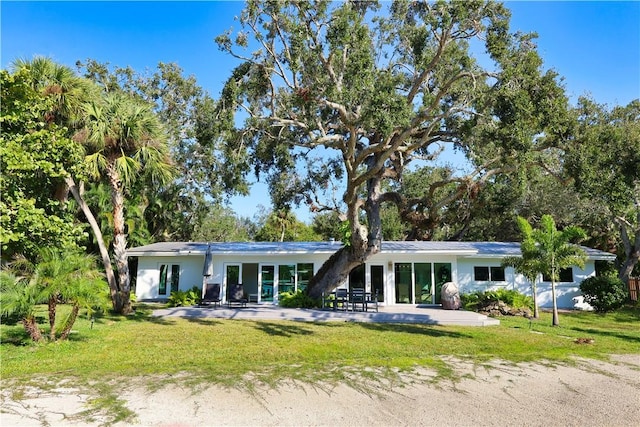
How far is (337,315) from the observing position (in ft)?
50.7

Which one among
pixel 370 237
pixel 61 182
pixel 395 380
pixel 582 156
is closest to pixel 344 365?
pixel 395 380

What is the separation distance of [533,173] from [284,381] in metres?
12.1

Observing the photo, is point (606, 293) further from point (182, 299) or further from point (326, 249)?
point (182, 299)

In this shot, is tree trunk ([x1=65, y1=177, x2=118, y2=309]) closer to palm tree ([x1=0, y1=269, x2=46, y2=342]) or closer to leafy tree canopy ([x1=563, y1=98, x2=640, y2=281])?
palm tree ([x1=0, y1=269, x2=46, y2=342])

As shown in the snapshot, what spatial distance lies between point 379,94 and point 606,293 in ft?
48.3

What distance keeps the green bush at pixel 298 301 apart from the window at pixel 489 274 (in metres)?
8.19

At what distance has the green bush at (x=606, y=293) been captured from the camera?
18234mm

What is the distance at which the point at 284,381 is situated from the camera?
740 cm

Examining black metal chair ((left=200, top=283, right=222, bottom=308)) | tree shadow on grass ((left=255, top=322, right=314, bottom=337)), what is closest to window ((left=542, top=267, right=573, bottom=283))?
tree shadow on grass ((left=255, top=322, right=314, bottom=337))

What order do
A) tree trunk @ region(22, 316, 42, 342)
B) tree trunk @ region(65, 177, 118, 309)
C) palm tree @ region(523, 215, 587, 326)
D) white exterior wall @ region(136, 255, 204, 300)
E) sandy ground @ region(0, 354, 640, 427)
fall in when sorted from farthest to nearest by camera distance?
white exterior wall @ region(136, 255, 204, 300)
palm tree @ region(523, 215, 587, 326)
tree trunk @ region(65, 177, 118, 309)
tree trunk @ region(22, 316, 42, 342)
sandy ground @ region(0, 354, 640, 427)

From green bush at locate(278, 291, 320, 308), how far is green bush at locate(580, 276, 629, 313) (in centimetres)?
1235

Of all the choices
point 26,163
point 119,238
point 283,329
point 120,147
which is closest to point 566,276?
point 283,329

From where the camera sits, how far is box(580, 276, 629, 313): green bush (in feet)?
59.8

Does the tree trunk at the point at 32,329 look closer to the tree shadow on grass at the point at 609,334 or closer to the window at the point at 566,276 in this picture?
the tree shadow on grass at the point at 609,334
